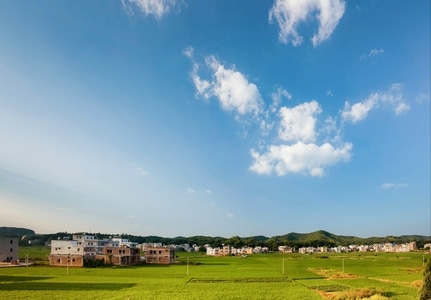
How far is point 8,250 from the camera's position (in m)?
79.6

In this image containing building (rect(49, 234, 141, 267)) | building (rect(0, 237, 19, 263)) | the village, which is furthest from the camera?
building (rect(0, 237, 19, 263))

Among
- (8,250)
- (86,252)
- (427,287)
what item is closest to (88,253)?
(86,252)

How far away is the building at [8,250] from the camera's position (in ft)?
259

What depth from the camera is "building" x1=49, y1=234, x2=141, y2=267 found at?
73500 millimetres

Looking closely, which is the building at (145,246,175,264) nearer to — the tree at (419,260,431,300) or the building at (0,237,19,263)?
the building at (0,237,19,263)

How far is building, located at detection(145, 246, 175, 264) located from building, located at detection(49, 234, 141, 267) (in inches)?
174

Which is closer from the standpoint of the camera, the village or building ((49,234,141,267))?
building ((49,234,141,267))

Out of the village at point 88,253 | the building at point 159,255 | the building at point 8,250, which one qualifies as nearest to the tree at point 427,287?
the village at point 88,253

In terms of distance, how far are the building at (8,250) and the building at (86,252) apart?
867 centimetres

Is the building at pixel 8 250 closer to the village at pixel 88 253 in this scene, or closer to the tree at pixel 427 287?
the village at pixel 88 253

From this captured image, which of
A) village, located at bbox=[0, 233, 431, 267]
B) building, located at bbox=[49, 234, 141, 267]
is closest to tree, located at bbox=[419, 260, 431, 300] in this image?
village, located at bbox=[0, 233, 431, 267]

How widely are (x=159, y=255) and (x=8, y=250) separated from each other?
34563 millimetres

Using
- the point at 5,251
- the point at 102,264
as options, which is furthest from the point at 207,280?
the point at 5,251

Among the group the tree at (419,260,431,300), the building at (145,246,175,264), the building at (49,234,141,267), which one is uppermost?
the tree at (419,260,431,300)
